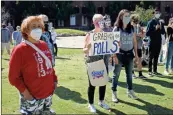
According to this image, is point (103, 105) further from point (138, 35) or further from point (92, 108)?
point (138, 35)

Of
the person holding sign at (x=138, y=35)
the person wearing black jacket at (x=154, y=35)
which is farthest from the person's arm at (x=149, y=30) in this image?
the person holding sign at (x=138, y=35)

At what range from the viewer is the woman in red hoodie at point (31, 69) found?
4.62 meters

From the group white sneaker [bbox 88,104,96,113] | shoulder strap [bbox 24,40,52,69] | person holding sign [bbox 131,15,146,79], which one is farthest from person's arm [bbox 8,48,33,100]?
person holding sign [bbox 131,15,146,79]

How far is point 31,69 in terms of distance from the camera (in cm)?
470

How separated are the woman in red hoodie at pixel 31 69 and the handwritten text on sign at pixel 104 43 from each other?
2.19 metres

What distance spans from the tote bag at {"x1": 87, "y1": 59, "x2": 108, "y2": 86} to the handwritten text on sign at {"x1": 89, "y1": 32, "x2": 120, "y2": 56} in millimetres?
215

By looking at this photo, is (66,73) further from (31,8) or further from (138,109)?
(31,8)

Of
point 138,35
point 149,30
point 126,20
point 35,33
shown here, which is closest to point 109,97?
point 126,20

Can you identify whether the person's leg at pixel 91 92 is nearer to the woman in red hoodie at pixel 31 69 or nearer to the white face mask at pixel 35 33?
the woman in red hoodie at pixel 31 69

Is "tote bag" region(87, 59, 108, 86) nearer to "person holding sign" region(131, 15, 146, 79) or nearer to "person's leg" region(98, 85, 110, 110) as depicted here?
"person's leg" region(98, 85, 110, 110)

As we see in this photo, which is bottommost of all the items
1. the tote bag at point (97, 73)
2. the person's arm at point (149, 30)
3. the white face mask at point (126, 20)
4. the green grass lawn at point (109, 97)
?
the green grass lawn at point (109, 97)

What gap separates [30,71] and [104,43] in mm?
2813

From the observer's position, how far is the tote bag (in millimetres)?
7000

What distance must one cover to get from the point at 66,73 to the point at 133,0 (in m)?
52.0
